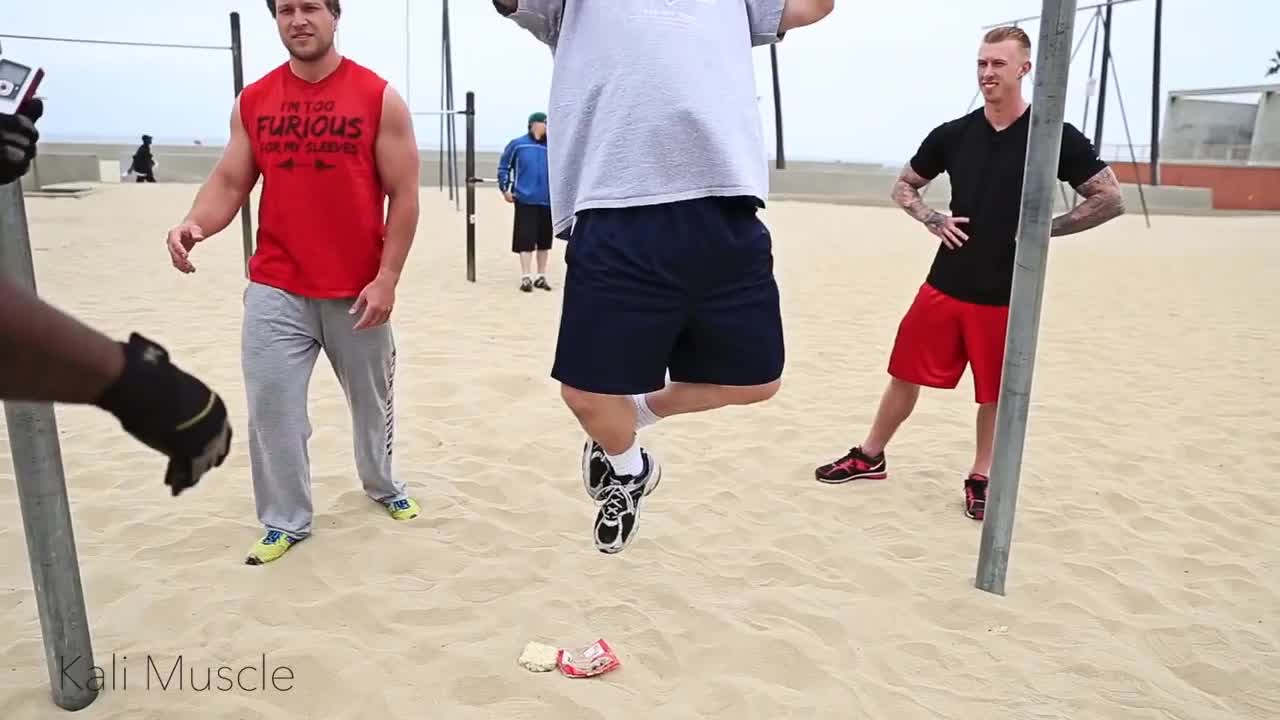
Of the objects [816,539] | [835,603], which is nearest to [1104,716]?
[835,603]

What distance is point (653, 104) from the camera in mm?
2125

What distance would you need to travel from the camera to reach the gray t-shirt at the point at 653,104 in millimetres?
2129

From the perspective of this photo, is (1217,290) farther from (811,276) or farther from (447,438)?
(447,438)

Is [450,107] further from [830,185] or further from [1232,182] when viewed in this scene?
[1232,182]

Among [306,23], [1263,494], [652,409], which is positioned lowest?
[1263,494]

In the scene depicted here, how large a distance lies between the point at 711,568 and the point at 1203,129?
3885 centimetres

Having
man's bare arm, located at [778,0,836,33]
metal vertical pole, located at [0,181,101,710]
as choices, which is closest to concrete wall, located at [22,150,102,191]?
metal vertical pole, located at [0,181,101,710]

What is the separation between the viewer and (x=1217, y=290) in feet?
33.1

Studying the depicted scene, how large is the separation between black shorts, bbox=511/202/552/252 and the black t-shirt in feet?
18.8

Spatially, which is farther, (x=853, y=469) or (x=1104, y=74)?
(x=1104, y=74)

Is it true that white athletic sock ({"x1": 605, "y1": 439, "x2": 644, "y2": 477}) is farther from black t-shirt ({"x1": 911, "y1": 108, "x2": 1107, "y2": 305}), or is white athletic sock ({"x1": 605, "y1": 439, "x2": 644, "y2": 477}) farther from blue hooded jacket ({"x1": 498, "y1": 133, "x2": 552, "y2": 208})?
blue hooded jacket ({"x1": 498, "y1": 133, "x2": 552, "y2": 208})

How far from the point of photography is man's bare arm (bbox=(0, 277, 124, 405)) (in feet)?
3.76

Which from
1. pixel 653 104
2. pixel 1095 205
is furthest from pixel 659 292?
pixel 1095 205

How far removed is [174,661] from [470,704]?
79 cm
